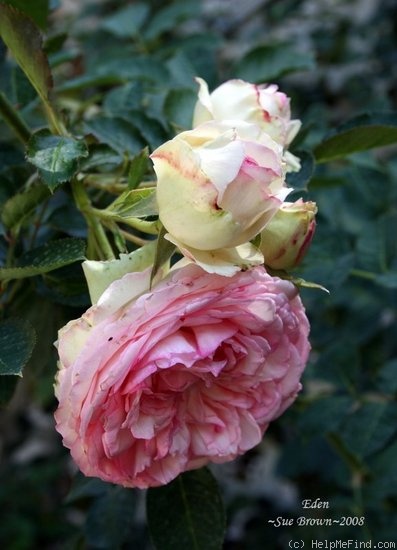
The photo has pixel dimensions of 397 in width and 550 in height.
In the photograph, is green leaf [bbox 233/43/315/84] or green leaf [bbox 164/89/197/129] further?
green leaf [bbox 233/43/315/84]

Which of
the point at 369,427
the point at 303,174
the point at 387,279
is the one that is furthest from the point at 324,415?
the point at 303,174

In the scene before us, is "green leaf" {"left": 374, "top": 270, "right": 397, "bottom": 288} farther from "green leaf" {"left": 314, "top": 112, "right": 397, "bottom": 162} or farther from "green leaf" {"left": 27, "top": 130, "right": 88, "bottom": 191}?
"green leaf" {"left": 27, "top": 130, "right": 88, "bottom": 191}

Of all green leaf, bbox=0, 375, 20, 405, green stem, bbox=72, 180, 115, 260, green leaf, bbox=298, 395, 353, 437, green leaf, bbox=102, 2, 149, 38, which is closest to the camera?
green stem, bbox=72, 180, 115, 260

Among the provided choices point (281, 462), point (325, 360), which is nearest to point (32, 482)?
point (281, 462)

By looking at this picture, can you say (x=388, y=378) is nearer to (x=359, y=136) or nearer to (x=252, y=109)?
(x=359, y=136)

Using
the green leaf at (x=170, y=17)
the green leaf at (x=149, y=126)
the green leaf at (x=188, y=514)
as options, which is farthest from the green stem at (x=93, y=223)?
the green leaf at (x=170, y=17)

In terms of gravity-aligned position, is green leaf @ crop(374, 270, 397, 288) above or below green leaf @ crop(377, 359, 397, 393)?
above

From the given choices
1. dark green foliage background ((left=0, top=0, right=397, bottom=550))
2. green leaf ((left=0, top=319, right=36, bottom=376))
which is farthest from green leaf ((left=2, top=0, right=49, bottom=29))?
green leaf ((left=0, top=319, right=36, bottom=376))

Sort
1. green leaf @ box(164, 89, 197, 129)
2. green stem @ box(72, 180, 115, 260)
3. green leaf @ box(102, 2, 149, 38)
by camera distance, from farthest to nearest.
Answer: green leaf @ box(102, 2, 149, 38), green leaf @ box(164, 89, 197, 129), green stem @ box(72, 180, 115, 260)

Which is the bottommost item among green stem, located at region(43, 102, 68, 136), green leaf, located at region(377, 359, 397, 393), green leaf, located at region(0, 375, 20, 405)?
green leaf, located at region(377, 359, 397, 393)
